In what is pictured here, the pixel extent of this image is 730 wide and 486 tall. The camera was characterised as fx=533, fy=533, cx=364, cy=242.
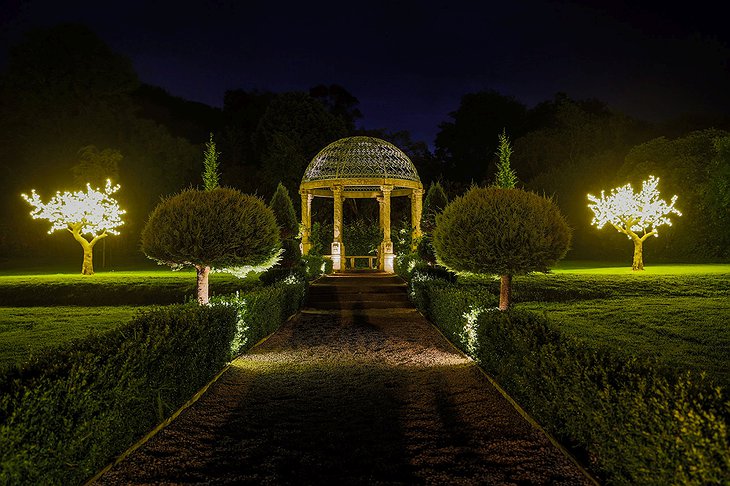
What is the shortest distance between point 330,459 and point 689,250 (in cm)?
3406

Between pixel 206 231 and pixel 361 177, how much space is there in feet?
46.1

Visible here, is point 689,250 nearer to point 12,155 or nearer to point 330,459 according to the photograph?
point 330,459

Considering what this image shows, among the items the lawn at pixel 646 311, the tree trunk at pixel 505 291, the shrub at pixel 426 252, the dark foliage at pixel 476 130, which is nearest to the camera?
the lawn at pixel 646 311

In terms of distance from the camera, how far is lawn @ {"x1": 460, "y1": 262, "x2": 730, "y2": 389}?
30.3 ft

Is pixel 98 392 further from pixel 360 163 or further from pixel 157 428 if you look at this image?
pixel 360 163

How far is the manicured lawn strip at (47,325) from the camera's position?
972 cm

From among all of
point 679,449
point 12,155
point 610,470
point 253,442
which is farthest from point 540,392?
point 12,155

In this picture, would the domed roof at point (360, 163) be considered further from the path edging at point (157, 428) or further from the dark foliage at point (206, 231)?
the path edging at point (157, 428)

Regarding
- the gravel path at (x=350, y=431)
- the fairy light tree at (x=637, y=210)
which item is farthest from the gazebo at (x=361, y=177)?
the gravel path at (x=350, y=431)

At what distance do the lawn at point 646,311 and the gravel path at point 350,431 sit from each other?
250cm

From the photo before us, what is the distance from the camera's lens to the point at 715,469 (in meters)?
3.08

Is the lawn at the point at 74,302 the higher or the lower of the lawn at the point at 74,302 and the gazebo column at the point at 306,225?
the lower

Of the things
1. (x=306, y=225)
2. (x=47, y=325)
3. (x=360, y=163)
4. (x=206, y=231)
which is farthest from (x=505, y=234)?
(x=306, y=225)

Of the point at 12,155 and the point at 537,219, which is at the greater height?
the point at 12,155
